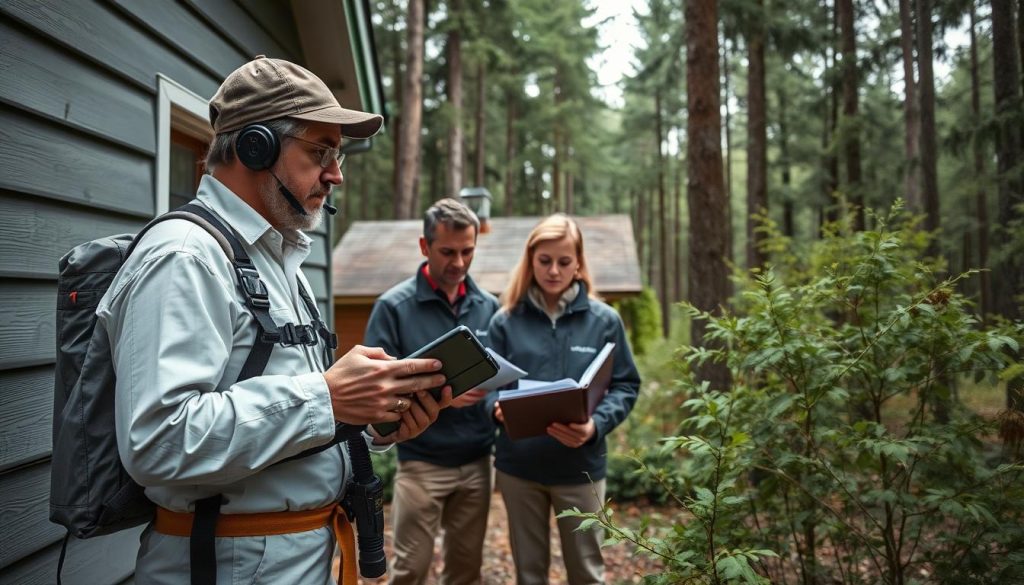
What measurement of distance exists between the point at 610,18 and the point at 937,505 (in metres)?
→ 10.4

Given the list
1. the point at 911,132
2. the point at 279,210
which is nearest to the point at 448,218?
the point at 279,210

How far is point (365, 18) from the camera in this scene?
5320mm

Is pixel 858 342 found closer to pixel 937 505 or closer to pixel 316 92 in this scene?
pixel 937 505

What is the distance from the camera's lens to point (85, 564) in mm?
2637

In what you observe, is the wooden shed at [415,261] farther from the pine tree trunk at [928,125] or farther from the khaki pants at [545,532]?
the khaki pants at [545,532]

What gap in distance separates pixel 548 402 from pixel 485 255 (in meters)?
9.20

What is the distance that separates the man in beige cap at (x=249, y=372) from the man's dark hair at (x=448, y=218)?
171 cm

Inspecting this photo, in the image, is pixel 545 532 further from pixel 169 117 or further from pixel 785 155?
pixel 785 155

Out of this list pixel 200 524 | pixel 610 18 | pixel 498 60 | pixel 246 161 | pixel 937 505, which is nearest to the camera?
pixel 200 524

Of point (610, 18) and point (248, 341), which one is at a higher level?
point (610, 18)

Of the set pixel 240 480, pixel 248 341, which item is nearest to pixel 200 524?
pixel 240 480

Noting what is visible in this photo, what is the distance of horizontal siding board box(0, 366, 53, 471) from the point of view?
2207mm

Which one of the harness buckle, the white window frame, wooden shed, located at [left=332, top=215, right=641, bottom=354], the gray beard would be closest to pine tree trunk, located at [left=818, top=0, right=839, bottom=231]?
wooden shed, located at [left=332, top=215, right=641, bottom=354]

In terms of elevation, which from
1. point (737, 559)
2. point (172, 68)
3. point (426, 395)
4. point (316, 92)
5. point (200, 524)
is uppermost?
point (172, 68)
